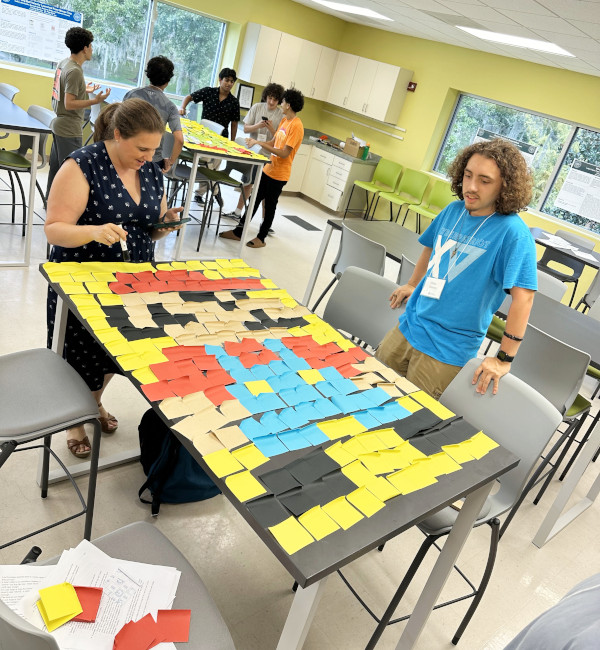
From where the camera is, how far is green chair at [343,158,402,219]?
758 centimetres

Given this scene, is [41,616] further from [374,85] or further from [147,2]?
[374,85]

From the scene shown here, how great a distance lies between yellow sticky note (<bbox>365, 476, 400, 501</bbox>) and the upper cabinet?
709 centimetres

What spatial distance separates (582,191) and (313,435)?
6251 mm

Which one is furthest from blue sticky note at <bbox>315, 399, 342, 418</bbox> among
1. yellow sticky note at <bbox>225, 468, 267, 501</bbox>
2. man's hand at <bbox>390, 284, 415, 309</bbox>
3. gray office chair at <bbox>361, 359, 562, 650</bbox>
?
man's hand at <bbox>390, 284, 415, 309</bbox>

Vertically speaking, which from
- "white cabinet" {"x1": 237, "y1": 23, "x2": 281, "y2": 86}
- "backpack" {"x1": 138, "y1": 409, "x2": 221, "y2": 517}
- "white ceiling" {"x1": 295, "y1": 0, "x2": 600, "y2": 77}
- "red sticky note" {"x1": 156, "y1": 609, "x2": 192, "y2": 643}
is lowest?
"backpack" {"x1": 138, "y1": 409, "x2": 221, "y2": 517}

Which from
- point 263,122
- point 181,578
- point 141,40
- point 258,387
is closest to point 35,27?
point 141,40

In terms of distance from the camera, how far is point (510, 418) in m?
1.82

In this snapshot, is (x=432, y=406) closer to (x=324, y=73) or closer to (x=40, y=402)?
(x=40, y=402)

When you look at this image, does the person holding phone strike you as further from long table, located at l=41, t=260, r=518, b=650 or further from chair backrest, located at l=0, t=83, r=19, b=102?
long table, located at l=41, t=260, r=518, b=650

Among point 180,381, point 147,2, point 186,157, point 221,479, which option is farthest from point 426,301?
point 147,2

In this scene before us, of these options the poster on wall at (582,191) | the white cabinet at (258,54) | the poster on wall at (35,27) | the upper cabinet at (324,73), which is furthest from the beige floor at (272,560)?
the upper cabinet at (324,73)

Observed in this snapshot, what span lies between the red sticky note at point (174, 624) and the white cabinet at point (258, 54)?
732cm

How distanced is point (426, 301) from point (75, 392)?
1309mm

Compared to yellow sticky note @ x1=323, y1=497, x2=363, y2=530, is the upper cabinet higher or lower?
higher
